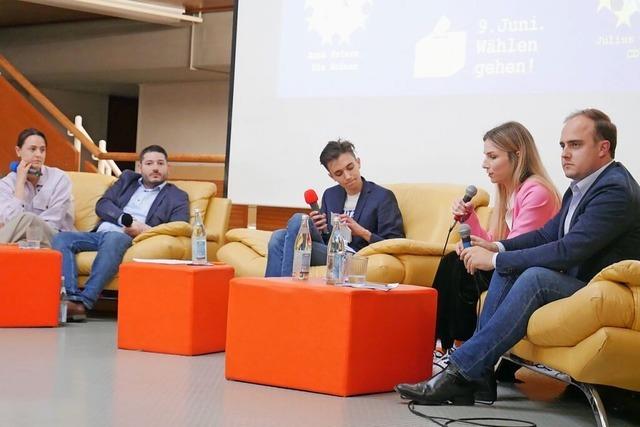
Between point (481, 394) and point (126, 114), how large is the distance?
1134 cm

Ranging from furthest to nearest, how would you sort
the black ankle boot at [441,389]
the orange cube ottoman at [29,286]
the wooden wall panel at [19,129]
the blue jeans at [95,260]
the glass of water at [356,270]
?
the wooden wall panel at [19,129], the blue jeans at [95,260], the orange cube ottoman at [29,286], the glass of water at [356,270], the black ankle boot at [441,389]

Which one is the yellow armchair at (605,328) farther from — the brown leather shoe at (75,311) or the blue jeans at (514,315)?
the brown leather shoe at (75,311)

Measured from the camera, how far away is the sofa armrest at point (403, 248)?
4.84 m

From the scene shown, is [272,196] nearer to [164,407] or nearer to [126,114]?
[164,407]

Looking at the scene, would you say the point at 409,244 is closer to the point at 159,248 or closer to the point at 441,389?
the point at 441,389

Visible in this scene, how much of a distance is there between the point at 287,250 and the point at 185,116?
7.33 meters

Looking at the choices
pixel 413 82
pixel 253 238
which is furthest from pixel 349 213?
pixel 413 82

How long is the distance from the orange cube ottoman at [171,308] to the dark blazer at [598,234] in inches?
63.2

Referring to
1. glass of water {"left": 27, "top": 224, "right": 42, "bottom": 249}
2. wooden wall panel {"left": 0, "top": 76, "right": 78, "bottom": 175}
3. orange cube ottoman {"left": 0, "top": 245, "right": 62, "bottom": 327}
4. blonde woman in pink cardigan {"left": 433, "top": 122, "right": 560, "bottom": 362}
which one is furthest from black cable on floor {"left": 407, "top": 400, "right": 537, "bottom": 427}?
wooden wall panel {"left": 0, "top": 76, "right": 78, "bottom": 175}

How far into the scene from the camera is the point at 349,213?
17.4ft

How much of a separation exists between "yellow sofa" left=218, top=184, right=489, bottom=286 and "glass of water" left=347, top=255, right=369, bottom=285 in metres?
0.82

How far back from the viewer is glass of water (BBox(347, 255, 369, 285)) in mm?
3910

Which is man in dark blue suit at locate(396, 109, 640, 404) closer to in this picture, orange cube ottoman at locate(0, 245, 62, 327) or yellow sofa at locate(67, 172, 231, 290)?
orange cube ottoman at locate(0, 245, 62, 327)

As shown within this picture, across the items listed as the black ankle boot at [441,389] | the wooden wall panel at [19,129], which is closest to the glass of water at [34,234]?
the black ankle boot at [441,389]
